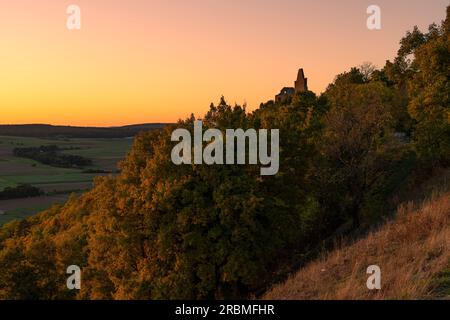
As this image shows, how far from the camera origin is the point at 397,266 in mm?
11680

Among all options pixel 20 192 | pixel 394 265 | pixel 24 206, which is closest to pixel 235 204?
pixel 394 265

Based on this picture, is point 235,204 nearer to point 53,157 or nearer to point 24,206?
point 24,206

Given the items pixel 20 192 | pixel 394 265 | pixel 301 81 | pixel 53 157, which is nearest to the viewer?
pixel 394 265

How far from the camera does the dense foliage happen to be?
26.6m

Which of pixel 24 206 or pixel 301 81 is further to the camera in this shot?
pixel 301 81

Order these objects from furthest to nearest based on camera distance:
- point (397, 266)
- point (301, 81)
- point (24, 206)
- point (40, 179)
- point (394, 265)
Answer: point (40, 179) → point (301, 81) → point (24, 206) → point (394, 265) → point (397, 266)

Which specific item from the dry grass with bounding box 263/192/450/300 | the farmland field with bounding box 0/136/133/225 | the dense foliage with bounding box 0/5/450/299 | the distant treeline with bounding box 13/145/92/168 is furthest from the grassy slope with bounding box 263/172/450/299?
the distant treeline with bounding box 13/145/92/168

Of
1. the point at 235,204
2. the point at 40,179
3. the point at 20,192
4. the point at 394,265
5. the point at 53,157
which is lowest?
the point at 20,192

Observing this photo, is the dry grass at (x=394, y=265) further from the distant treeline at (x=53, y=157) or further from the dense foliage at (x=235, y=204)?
the distant treeline at (x=53, y=157)

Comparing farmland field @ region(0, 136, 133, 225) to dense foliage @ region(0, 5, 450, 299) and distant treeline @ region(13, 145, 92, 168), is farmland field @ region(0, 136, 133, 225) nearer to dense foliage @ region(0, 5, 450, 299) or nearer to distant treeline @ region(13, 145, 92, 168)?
distant treeline @ region(13, 145, 92, 168)

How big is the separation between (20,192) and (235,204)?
343 feet

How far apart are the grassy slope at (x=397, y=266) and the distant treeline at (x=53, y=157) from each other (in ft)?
514
